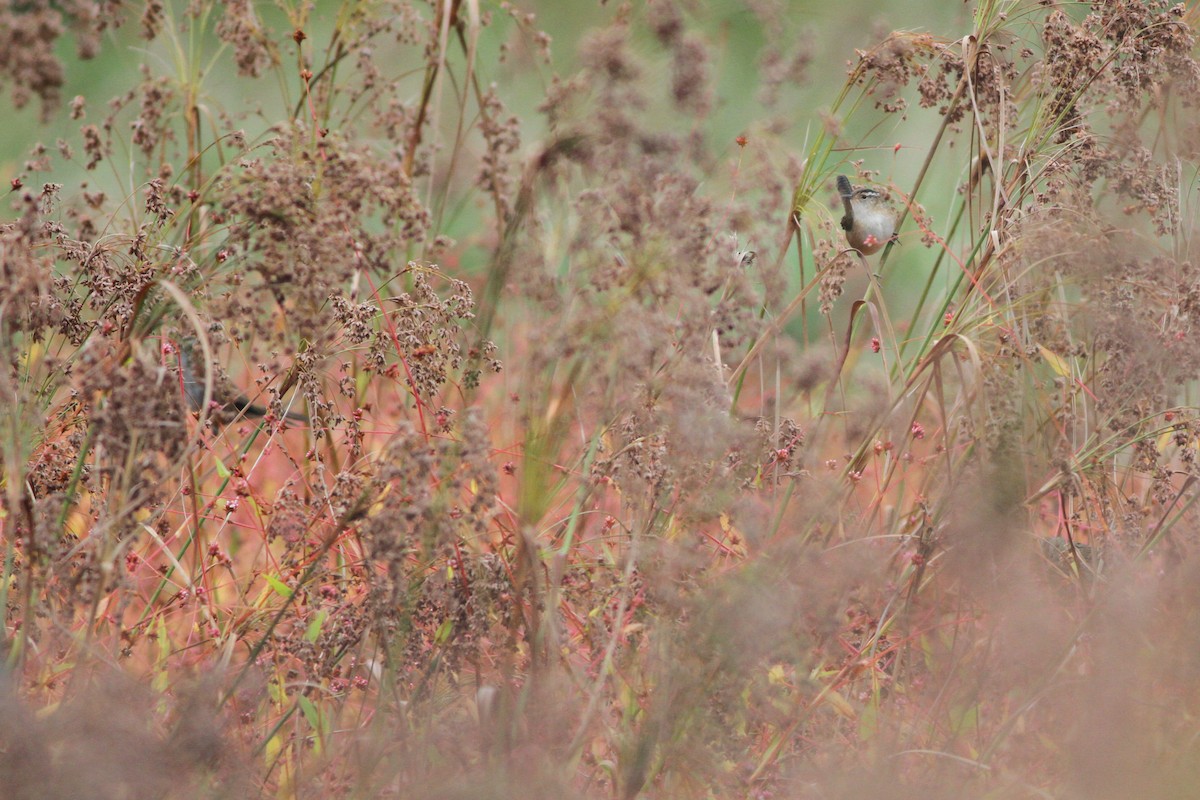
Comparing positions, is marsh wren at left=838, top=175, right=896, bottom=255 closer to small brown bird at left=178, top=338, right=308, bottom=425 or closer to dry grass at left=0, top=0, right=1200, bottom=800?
dry grass at left=0, top=0, right=1200, bottom=800

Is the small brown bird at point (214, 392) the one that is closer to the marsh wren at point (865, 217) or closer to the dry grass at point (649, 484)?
A: the dry grass at point (649, 484)

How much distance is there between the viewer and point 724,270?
5.69ft

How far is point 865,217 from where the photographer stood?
2.40 meters

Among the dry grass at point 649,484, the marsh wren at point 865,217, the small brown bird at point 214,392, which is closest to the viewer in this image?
the dry grass at point 649,484

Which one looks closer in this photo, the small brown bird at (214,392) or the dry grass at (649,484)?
the dry grass at (649,484)

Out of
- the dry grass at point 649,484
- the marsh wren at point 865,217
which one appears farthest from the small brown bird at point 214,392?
the marsh wren at point 865,217

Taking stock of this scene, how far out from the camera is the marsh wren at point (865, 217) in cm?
237

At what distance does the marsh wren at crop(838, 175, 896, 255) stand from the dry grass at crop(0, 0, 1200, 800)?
0.24 feet

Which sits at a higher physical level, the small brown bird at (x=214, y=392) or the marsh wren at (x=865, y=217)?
the marsh wren at (x=865, y=217)

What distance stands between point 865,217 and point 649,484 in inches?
36.4

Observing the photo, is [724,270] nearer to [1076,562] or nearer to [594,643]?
[594,643]

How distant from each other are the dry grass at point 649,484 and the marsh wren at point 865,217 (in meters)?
0.07

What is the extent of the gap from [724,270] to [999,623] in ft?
2.43

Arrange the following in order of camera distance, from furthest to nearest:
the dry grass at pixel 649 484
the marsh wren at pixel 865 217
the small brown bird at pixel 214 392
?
1. the marsh wren at pixel 865 217
2. the small brown bird at pixel 214 392
3. the dry grass at pixel 649 484
